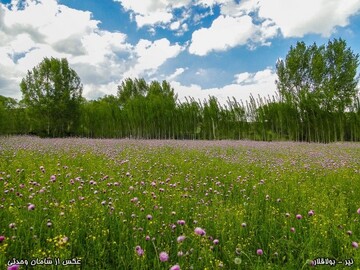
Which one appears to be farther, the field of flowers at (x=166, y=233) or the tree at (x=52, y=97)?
the tree at (x=52, y=97)

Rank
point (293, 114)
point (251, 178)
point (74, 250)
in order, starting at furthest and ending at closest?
point (293, 114) < point (251, 178) < point (74, 250)

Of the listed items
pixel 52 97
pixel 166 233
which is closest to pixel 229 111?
pixel 52 97

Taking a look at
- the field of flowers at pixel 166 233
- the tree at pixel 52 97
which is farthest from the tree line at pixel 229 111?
the field of flowers at pixel 166 233

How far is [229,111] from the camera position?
128ft

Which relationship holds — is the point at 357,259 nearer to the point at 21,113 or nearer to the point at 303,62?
the point at 303,62

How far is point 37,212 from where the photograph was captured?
10.8 ft

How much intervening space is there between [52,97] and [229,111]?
93.8 feet

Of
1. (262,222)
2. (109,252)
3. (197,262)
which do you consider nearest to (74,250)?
(109,252)

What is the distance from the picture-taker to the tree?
136 feet

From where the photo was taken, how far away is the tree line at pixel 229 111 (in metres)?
35.6

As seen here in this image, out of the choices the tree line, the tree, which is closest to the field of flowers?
the tree line

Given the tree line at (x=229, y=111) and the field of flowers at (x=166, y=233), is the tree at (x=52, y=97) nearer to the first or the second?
the tree line at (x=229, y=111)

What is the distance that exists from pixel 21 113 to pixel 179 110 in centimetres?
3084

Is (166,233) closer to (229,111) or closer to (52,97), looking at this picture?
(229,111)
